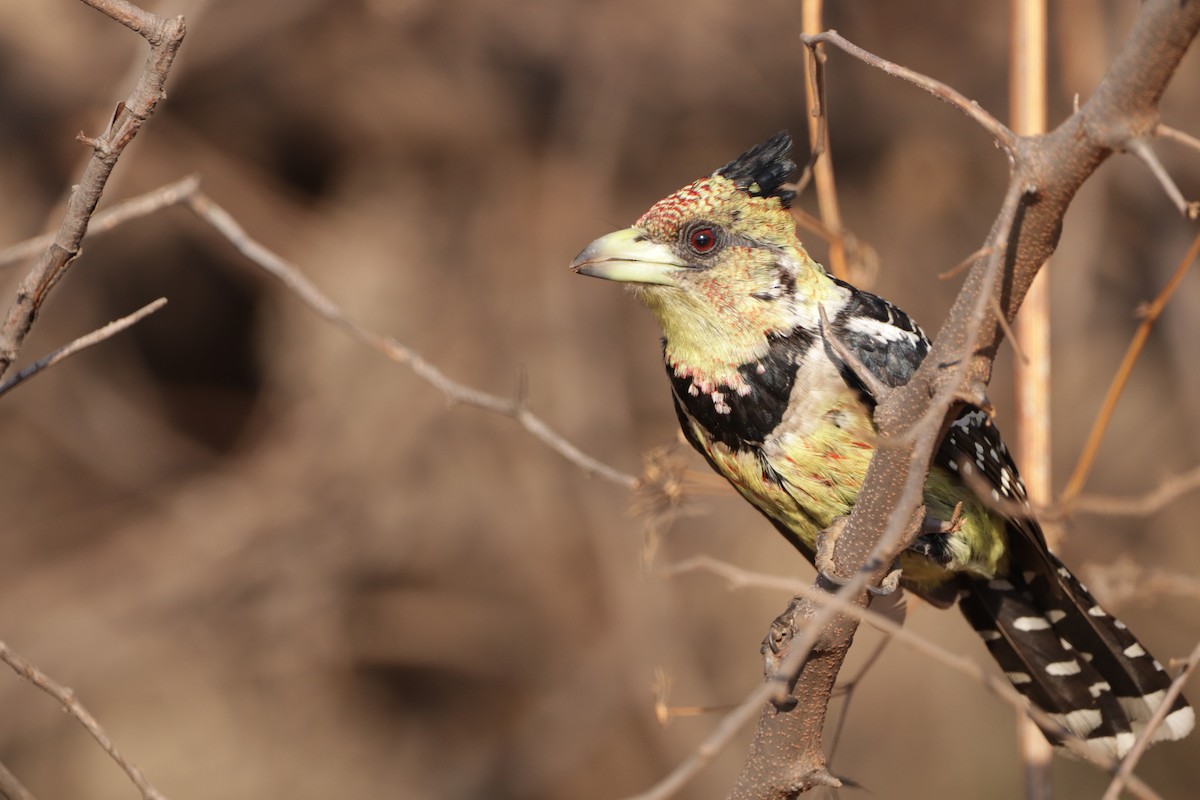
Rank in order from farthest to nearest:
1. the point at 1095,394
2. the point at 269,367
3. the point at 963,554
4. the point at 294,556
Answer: the point at 1095,394, the point at 269,367, the point at 294,556, the point at 963,554

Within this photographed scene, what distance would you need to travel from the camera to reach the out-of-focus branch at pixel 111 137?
1694mm

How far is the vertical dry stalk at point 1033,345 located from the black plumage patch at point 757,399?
0.48m

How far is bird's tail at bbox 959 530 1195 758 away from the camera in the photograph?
3059 millimetres

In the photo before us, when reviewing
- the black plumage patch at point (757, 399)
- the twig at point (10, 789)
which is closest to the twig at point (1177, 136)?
the black plumage patch at point (757, 399)

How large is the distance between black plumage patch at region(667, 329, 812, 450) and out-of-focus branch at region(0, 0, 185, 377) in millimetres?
1385

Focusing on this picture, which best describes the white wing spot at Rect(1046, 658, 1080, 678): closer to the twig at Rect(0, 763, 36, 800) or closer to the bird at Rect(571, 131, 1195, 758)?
the bird at Rect(571, 131, 1195, 758)

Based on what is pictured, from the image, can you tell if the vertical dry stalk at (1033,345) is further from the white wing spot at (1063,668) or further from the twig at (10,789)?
the twig at (10,789)

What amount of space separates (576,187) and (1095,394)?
3205 millimetres

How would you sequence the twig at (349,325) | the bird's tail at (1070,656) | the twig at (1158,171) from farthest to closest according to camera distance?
the bird's tail at (1070,656)
the twig at (349,325)
the twig at (1158,171)

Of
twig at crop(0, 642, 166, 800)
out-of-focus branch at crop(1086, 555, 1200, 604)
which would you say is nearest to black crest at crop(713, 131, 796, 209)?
out-of-focus branch at crop(1086, 555, 1200, 604)

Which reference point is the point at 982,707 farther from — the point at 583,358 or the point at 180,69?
the point at 180,69

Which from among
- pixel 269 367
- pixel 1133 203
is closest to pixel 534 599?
pixel 269 367

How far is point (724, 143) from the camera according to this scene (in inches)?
260

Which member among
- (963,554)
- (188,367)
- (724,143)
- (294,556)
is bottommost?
(963,554)
